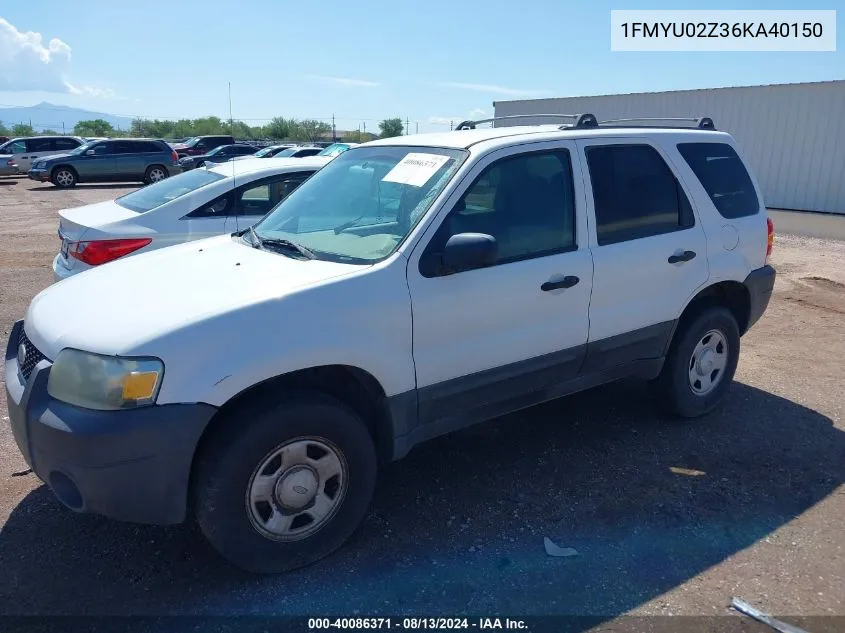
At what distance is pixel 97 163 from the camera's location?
2411cm

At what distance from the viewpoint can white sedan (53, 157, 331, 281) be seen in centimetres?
560

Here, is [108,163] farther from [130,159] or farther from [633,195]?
[633,195]

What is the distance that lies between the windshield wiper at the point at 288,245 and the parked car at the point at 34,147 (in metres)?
27.2

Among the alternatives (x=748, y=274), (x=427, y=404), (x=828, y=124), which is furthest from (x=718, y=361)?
(x=828, y=124)

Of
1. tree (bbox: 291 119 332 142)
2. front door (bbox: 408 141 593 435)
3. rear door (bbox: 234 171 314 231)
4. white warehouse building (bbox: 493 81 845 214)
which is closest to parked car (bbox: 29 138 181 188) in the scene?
white warehouse building (bbox: 493 81 845 214)

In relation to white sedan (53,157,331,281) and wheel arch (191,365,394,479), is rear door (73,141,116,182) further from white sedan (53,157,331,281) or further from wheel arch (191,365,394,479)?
wheel arch (191,365,394,479)

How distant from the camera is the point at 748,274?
4.79 metres

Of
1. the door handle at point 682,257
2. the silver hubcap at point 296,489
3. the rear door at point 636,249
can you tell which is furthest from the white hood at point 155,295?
the door handle at point 682,257

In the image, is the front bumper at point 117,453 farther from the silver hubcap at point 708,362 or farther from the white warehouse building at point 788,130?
the white warehouse building at point 788,130

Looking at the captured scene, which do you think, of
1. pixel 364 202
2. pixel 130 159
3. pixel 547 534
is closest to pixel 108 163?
pixel 130 159

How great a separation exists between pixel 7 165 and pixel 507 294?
2943 centimetres

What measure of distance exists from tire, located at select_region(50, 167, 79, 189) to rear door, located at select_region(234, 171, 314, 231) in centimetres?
2081

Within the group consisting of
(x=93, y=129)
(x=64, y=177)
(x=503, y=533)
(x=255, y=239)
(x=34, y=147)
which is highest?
(x=93, y=129)

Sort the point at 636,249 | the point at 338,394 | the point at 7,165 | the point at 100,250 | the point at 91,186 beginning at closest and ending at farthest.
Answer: the point at 338,394 → the point at 636,249 → the point at 100,250 → the point at 91,186 → the point at 7,165
